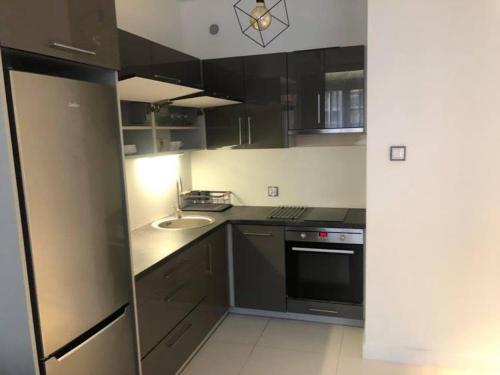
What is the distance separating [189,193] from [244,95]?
3.55 ft

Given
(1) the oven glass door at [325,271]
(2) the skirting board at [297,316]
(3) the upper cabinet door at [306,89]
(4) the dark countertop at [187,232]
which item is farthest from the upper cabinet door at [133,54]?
(2) the skirting board at [297,316]

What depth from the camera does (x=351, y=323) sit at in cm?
330

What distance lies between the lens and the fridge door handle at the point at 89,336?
5.43 feet

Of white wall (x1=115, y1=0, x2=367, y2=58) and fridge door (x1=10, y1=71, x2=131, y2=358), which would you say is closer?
fridge door (x1=10, y1=71, x2=131, y2=358)

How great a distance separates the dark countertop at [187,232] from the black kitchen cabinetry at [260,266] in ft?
0.33

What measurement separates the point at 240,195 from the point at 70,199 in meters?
2.36

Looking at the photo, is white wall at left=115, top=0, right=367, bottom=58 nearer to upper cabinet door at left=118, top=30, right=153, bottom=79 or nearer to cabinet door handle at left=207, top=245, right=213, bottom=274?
upper cabinet door at left=118, top=30, right=153, bottom=79

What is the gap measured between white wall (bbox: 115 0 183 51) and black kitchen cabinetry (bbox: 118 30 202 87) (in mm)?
369

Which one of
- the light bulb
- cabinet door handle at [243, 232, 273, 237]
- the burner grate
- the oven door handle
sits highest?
the light bulb

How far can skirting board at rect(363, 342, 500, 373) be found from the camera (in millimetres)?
2664

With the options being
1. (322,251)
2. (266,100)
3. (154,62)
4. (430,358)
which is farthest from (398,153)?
(154,62)

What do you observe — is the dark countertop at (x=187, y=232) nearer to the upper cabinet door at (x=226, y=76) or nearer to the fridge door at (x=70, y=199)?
the fridge door at (x=70, y=199)

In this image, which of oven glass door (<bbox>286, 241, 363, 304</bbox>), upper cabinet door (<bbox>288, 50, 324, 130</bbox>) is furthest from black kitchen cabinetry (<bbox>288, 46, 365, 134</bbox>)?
oven glass door (<bbox>286, 241, 363, 304</bbox>)

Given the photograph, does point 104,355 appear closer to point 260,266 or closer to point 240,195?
point 260,266
